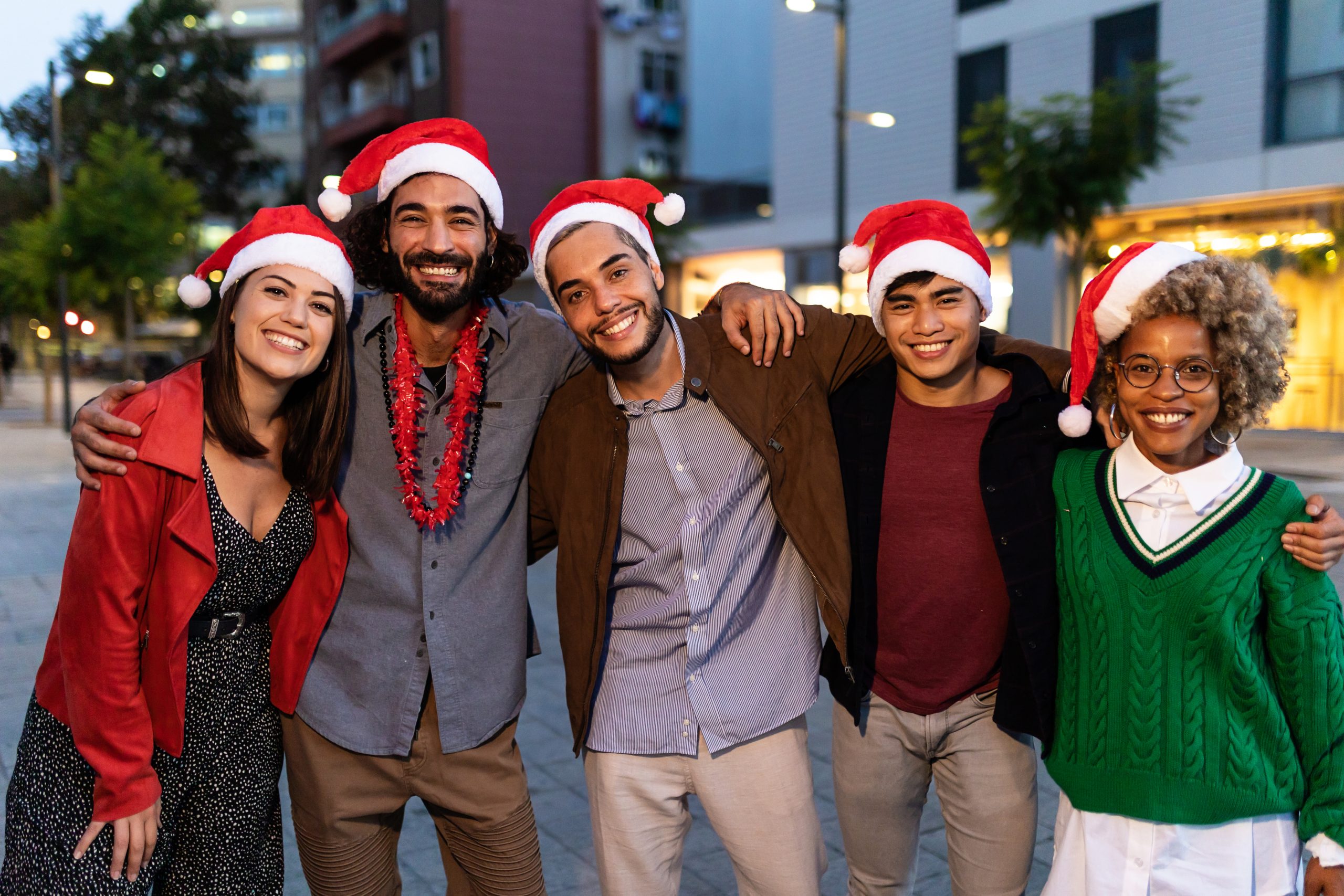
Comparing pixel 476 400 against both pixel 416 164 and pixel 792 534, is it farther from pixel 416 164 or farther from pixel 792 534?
pixel 792 534

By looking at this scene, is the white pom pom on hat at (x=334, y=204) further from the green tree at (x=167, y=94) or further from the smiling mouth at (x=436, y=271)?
the green tree at (x=167, y=94)

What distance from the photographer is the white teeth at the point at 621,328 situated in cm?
282

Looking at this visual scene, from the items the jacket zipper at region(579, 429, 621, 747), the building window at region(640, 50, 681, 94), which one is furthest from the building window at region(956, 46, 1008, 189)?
the jacket zipper at region(579, 429, 621, 747)

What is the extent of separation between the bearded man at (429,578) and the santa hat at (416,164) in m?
0.01

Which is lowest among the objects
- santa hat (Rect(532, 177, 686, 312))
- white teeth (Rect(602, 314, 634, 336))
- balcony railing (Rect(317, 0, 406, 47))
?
white teeth (Rect(602, 314, 634, 336))

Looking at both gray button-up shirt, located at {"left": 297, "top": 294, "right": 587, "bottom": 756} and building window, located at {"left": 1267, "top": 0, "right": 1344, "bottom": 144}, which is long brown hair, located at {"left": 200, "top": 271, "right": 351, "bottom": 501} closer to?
gray button-up shirt, located at {"left": 297, "top": 294, "right": 587, "bottom": 756}

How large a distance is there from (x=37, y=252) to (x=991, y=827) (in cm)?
2738

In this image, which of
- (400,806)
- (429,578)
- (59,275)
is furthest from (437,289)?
(59,275)

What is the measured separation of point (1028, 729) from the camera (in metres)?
2.66

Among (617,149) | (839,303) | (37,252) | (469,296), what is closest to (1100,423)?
(469,296)

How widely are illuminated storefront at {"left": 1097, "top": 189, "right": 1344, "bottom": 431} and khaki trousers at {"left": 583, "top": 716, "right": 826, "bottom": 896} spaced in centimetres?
1454

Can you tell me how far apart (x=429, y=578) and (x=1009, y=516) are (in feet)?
4.96

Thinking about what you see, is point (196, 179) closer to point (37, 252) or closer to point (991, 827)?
point (37, 252)

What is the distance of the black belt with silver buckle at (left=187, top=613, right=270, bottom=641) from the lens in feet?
8.47
